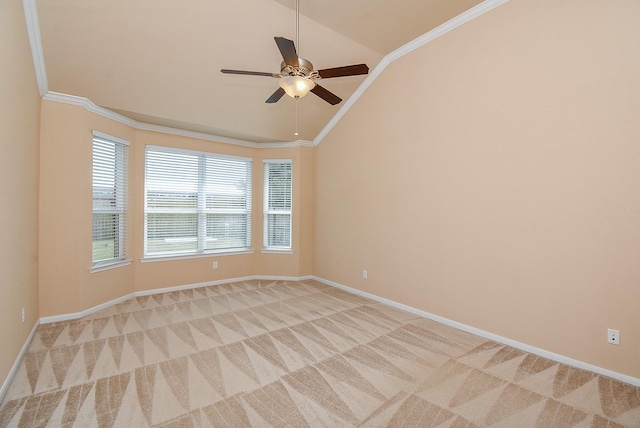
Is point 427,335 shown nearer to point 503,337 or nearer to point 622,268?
point 503,337

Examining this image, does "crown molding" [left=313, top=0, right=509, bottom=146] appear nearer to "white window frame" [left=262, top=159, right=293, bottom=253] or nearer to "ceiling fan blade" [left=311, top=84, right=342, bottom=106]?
"white window frame" [left=262, top=159, right=293, bottom=253]

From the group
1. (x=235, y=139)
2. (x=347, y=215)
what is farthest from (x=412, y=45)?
(x=235, y=139)

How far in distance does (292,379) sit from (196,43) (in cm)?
357

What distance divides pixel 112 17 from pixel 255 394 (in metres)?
3.66

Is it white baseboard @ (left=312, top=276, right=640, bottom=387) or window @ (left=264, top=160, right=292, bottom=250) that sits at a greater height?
window @ (left=264, top=160, right=292, bottom=250)

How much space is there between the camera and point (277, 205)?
569 centimetres

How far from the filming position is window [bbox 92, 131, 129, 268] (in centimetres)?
386

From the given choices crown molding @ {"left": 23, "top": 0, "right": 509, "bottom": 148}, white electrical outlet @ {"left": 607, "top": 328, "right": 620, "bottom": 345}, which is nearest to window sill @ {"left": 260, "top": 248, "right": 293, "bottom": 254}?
crown molding @ {"left": 23, "top": 0, "right": 509, "bottom": 148}

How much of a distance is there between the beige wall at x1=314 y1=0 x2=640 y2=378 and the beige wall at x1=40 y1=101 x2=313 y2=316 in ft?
10.9

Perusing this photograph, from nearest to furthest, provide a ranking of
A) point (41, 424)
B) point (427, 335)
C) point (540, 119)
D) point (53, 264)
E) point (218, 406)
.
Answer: point (41, 424), point (218, 406), point (540, 119), point (427, 335), point (53, 264)

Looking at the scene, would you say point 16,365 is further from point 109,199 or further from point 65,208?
point 109,199

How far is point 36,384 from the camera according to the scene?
2.24 m

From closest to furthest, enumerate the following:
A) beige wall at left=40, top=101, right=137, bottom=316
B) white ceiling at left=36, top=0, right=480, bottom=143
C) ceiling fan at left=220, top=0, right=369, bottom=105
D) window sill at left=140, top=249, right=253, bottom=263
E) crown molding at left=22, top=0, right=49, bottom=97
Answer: ceiling fan at left=220, top=0, right=369, bottom=105
crown molding at left=22, top=0, right=49, bottom=97
white ceiling at left=36, top=0, right=480, bottom=143
beige wall at left=40, top=101, right=137, bottom=316
window sill at left=140, top=249, right=253, bottom=263

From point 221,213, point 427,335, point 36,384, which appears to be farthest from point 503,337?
point 221,213
